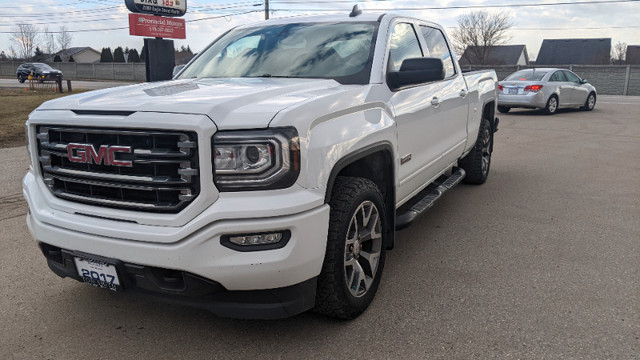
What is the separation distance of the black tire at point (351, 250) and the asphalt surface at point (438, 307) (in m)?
0.16

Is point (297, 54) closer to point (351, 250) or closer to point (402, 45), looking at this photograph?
point (402, 45)

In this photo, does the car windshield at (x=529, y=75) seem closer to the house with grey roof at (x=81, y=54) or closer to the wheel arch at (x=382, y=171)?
the wheel arch at (x=382, y=171)

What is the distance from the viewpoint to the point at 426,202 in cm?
438

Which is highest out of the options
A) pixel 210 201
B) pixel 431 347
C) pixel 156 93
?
pixel 156 93

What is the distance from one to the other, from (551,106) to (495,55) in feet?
177

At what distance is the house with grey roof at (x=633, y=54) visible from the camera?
7201 centimetres

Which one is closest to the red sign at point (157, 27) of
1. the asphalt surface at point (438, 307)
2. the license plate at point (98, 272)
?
the asphalt surface at point (438, 307)

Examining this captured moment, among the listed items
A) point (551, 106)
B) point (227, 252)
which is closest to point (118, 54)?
point (551, 106)

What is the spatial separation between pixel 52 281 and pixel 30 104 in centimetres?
1465

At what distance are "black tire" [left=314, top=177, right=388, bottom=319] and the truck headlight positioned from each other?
53 centimetres

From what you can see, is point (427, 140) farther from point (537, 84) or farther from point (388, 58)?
point (537, 84)

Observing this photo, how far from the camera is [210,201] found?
2402 millimetres

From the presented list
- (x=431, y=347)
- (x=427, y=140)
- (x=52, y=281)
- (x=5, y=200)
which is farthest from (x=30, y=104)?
(x=431, y=347)

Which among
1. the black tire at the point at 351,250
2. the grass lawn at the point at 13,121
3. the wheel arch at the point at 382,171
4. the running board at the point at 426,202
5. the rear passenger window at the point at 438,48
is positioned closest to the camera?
the black tire at the point at 351,250
